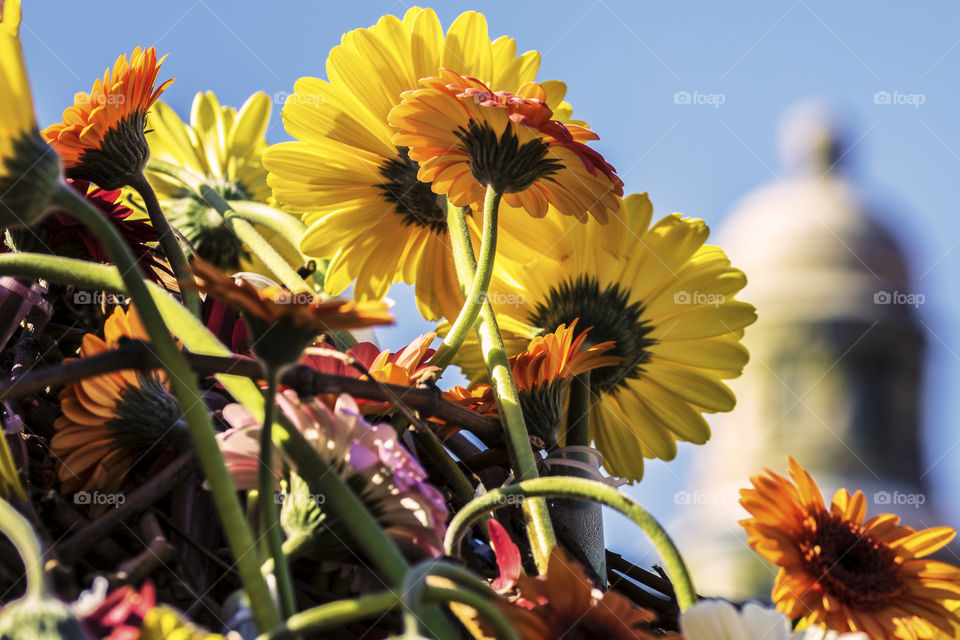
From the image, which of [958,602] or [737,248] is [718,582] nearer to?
[737,248]

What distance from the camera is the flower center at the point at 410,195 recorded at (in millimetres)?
433

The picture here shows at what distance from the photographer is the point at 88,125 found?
386mm

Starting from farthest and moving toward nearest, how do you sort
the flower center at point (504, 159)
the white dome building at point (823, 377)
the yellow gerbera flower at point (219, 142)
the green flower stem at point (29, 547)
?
the white dome building at point (823, 377) → the yellow gerbera flower at point (219, 142) → the flower center at point (504, 159) → the green flower stem at point (29, 547)

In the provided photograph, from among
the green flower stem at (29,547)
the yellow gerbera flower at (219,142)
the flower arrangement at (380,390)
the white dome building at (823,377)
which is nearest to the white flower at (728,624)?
the flower arrangement at (380,390)

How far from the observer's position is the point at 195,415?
17 cm

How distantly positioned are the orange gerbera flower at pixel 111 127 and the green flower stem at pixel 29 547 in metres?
0.24

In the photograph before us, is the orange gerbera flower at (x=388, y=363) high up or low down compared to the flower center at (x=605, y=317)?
down

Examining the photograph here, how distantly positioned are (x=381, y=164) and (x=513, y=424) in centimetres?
19
